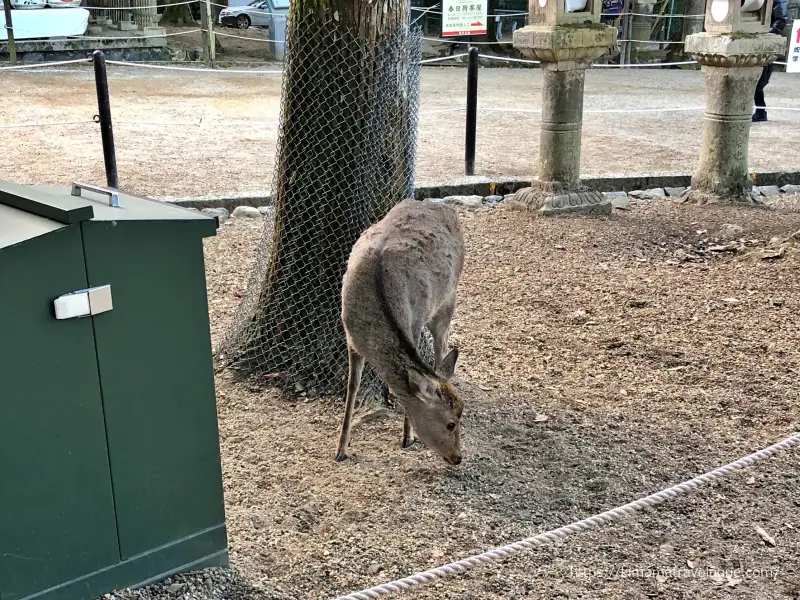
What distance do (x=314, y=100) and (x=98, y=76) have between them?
437cm

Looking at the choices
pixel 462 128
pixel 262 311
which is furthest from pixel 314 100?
pixel 462 128

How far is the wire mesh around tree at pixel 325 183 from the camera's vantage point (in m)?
4.24

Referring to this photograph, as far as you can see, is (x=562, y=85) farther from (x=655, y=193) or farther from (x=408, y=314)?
(x=408, y=314)

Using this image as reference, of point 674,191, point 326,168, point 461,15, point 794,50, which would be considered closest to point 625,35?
point 461,15

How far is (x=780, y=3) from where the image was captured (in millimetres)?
11586

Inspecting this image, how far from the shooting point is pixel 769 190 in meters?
9.05

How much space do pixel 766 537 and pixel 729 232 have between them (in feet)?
15.0

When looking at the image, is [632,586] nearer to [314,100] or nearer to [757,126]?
[314,100]

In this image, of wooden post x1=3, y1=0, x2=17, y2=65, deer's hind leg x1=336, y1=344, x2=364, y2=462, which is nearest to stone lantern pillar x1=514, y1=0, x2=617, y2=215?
deer's hind leg x1=336, y1=344, x2=364, y2=462

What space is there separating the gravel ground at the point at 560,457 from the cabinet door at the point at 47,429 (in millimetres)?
338

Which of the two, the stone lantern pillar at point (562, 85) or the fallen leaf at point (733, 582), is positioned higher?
the stone lantern pillar at point (562, 85)

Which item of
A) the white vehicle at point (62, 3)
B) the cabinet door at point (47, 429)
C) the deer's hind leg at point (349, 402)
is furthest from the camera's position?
the white vehicle at point (62, 3)

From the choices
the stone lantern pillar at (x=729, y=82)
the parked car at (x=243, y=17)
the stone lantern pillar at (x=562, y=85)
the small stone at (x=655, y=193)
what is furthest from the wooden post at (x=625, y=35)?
the stone lantern pillar at (x=562, y=85)

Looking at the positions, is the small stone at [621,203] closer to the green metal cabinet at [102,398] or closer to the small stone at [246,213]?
the small stone at [246,213]
